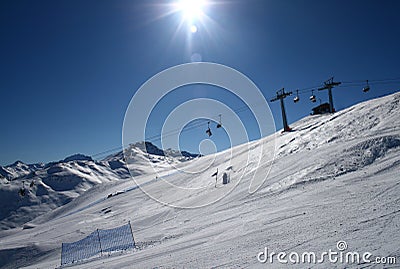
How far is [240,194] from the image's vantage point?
20406 mm

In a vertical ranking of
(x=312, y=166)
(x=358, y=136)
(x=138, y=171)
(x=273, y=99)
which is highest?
(x=138, y=171)

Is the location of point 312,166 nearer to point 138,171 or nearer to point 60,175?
point 138,171

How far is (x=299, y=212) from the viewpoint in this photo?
38.6 feet

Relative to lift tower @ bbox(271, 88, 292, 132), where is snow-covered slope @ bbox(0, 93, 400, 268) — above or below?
below

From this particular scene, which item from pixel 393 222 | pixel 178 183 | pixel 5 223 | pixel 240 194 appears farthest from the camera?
pixel 5 223

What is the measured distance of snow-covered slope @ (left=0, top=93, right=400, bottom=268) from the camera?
8.24 meters

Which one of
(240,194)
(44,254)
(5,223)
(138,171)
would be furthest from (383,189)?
(138,171)

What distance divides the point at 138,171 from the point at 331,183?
7562 inches

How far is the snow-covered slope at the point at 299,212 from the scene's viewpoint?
824cm

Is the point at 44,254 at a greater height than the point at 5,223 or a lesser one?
lesser

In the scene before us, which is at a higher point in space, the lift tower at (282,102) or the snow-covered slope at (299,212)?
the lift tower at (282,102)

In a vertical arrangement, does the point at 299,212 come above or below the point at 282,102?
below

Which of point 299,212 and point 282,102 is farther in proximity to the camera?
point 282,102

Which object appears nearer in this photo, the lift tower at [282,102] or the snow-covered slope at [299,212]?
the snow-covered slope at [299,212]
